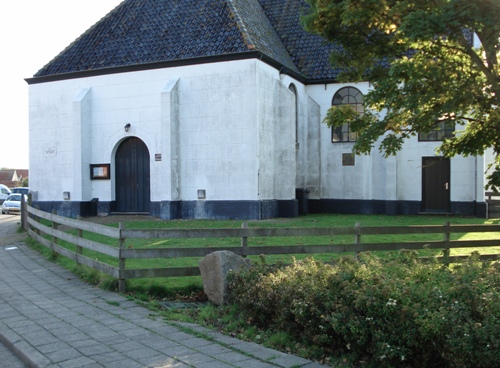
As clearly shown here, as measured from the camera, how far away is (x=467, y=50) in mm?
9797

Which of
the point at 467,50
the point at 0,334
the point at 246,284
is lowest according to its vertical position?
the point at 0,334

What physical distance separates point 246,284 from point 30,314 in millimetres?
3076

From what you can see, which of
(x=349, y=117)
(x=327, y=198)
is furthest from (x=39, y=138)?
(x=349, y=117)

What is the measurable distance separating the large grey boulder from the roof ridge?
13.5 meters

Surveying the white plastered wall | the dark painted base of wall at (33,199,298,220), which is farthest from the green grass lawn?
the white plastered wall

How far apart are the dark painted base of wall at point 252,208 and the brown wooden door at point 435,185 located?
0.42 meters

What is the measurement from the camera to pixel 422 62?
9.67 metres

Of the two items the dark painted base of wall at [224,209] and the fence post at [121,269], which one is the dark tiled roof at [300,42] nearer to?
the dark painted base of wall at [224,209]

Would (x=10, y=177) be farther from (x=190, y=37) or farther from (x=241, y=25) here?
(x=241, y=25)

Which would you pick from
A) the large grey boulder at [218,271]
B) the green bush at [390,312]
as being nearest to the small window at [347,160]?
the large grey boulder at [218,271]

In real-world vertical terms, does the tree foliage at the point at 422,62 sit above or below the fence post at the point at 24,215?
above

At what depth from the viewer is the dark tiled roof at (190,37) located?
823 inches

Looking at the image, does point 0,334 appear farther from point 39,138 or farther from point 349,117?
point 39,138

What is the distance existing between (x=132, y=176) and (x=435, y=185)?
14.4 meters
